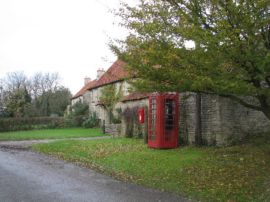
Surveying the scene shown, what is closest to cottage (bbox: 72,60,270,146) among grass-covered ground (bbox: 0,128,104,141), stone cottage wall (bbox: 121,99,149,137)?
stone cottage wall (bbox: 121,99,149,137)

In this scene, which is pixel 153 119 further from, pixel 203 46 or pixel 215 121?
pixel 203 46

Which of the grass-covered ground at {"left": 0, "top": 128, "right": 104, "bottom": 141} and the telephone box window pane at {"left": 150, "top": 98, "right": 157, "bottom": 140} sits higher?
the telephone box window pane at {"left": 150, "top": 98, "right": 157, "bottom": 140}

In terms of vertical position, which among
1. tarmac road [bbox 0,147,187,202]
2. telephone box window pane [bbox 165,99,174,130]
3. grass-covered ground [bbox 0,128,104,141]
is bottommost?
tarmac road [bbox 0,147,187,202]

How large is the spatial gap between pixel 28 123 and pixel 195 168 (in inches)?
1301

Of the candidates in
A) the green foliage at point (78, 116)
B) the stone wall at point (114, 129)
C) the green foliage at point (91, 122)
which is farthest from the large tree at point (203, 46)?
the green foliage at point (78, 116)

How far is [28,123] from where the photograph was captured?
42.7m

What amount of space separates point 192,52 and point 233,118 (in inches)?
325

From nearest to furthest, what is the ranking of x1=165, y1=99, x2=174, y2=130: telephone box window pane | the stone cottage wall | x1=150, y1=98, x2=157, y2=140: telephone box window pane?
x1=165, y1=99, x2=174, y2=130: telephone box window pane → x1=150, y1=98, x2=157, y2=140: telephone box window pane → the stone cottage wall

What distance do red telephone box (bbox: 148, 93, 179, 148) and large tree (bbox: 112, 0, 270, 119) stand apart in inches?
276

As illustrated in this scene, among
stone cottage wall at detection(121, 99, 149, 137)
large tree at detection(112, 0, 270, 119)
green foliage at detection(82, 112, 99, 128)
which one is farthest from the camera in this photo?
green foliage at detection(82, 112, 99, 128)

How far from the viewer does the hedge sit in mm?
40500

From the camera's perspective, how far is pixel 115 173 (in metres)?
13.1

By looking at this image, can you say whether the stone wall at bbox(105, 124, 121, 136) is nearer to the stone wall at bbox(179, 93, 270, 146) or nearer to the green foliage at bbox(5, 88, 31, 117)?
the stone wall at bbox(179, 93, 270, 146)

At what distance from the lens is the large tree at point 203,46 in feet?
29.4
